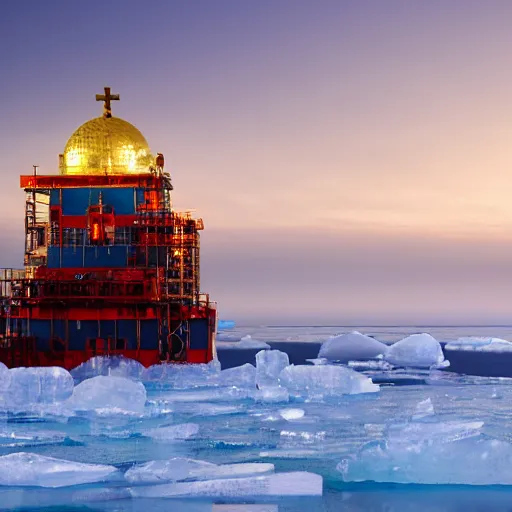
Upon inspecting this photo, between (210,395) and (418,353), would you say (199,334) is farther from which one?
(418,353)

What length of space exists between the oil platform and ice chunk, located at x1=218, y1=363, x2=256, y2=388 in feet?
16.4

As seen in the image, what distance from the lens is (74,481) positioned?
13422 millimetres

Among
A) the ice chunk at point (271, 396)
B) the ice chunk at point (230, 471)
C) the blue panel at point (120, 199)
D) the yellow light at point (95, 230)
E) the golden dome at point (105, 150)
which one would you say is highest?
the golden dome at point (105, 150)

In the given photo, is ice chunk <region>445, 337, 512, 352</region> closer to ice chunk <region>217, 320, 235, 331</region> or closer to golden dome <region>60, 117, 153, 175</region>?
golden dome <region>60, 117, 153, 175</region>

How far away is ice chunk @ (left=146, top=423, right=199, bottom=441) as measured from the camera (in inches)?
665

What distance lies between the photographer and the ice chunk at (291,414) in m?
19.5

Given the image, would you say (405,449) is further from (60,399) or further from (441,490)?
(60,399)

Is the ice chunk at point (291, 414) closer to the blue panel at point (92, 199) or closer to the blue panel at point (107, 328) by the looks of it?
the blue panel at point (107, 328)

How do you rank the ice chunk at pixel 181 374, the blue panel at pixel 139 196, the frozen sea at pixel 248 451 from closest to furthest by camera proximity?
the frozen sea at pixel 248 451, the ice chunk at pixel 181 374, the blue panel at pixel 139 196

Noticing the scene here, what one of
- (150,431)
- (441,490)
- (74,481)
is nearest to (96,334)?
(150,431)

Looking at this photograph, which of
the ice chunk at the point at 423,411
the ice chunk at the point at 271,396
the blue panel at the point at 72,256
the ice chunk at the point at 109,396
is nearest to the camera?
the ice chunk at the point at 109,396

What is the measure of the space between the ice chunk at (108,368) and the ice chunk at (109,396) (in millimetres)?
7095

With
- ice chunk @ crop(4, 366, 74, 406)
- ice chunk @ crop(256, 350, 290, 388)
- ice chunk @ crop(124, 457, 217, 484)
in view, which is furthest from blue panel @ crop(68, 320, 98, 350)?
ice chunk @ crop(124, 457, 217, 484)

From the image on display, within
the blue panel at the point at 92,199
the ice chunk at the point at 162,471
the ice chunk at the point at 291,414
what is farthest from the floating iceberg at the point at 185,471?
the blue panel at the point at 92,199
